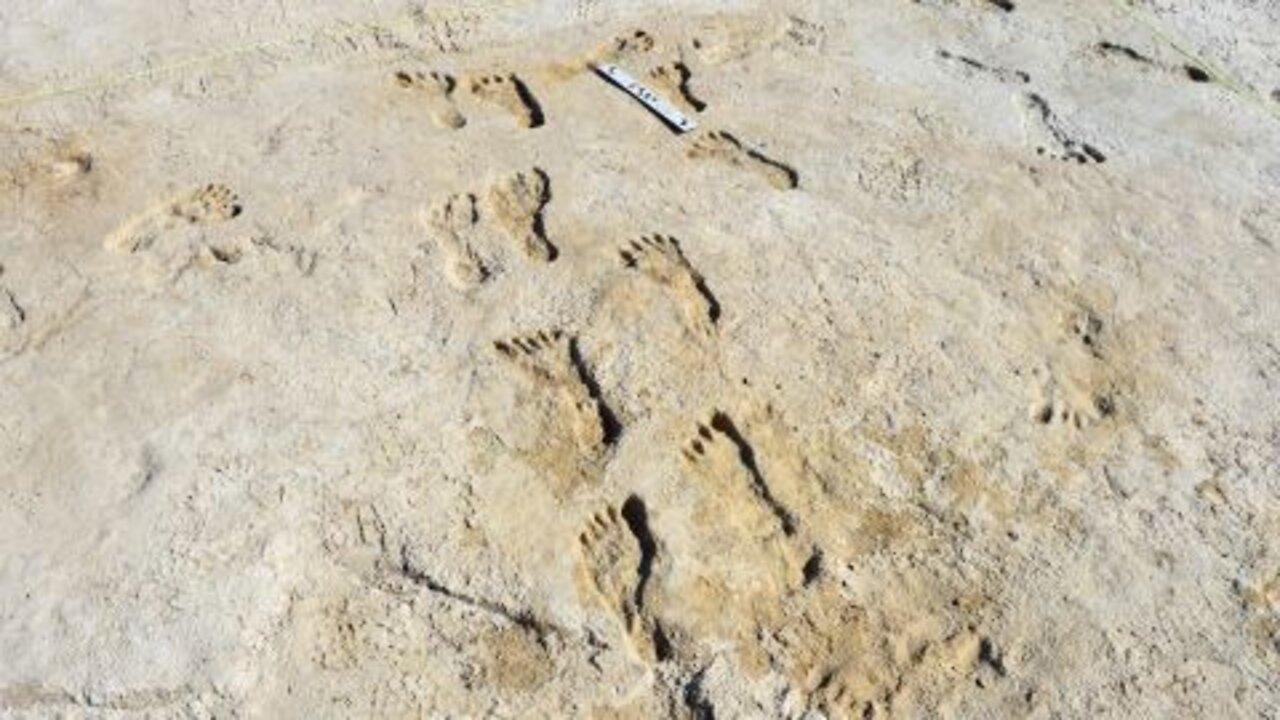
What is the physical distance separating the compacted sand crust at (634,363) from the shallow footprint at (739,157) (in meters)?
0.03

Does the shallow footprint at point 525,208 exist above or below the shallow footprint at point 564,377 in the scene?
above

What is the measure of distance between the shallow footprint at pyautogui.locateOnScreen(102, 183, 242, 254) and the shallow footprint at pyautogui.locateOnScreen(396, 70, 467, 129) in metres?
0.93

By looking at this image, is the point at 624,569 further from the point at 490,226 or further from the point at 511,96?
the point at 511,96

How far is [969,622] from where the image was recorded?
13.4 ft

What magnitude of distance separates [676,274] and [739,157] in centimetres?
81

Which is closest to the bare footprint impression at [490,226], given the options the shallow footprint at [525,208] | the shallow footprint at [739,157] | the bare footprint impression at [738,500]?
the shallow footprint at [525,208]

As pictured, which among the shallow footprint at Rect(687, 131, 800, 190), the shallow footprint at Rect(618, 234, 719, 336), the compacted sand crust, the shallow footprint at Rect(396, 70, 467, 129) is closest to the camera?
the compacted sand crust

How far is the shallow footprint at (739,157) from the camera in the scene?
552cm

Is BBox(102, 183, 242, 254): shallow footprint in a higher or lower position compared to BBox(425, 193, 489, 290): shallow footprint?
lower

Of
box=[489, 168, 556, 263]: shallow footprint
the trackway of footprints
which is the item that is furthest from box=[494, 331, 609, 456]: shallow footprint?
box=[489, 168, 556, 263]: shallow footprint

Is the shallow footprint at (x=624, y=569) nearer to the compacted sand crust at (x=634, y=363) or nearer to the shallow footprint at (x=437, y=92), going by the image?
the compacted sand crust at (x=634, y=363)

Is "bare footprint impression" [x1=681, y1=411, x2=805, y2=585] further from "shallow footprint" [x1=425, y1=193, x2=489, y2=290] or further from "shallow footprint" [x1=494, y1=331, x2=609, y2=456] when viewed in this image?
"shallow footprint" [x1=425, y1=193, x2=489, y2=290]

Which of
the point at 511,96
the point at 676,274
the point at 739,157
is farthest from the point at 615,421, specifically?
the point at 511,96

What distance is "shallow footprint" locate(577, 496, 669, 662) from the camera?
401 cm
